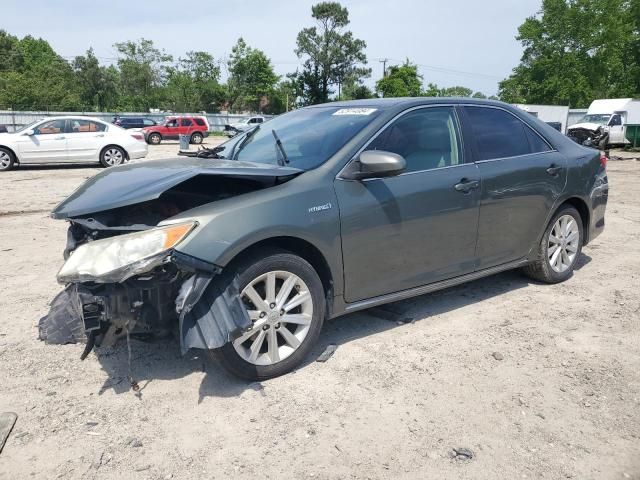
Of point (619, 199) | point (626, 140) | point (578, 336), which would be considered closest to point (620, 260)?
point (578, 336)

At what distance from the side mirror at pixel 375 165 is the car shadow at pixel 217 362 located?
47.3 inches

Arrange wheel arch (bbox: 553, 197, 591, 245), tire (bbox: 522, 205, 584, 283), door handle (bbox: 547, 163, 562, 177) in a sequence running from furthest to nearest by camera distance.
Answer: wheel arch (bbox: 553, 197, 591, 245) < tire (bbox: 522, 205, 584, 283) < door handle (bbox: 547, 163, 562, 177)

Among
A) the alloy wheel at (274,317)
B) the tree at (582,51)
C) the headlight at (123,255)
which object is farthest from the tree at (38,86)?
the alloy wheel at (274,317)

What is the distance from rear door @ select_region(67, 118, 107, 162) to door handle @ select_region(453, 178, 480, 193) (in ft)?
45.7

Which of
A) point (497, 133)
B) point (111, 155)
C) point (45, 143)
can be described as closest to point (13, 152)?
point (45, 143)

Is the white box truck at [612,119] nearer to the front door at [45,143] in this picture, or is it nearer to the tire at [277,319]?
the front door at [45,143]

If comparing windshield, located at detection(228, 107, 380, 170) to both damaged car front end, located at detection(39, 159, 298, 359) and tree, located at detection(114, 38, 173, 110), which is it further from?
tree, located at detection(114, 38, 173, 110)

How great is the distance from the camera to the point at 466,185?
4.00 meters

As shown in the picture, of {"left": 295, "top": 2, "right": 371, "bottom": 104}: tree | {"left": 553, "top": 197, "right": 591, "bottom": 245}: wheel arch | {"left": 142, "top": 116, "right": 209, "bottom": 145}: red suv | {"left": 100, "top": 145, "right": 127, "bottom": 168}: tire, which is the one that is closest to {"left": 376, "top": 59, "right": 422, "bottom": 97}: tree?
{"left": 295, "top": 2, "right": 371, "bottom": 104}: tree

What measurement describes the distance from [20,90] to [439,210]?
52.0m

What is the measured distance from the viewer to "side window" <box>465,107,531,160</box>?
4262 mm

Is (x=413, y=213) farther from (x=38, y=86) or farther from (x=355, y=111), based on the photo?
(x=38, y=86)

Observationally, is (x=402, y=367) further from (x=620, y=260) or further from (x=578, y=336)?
(x=620, y=260)

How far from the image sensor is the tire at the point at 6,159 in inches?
585
